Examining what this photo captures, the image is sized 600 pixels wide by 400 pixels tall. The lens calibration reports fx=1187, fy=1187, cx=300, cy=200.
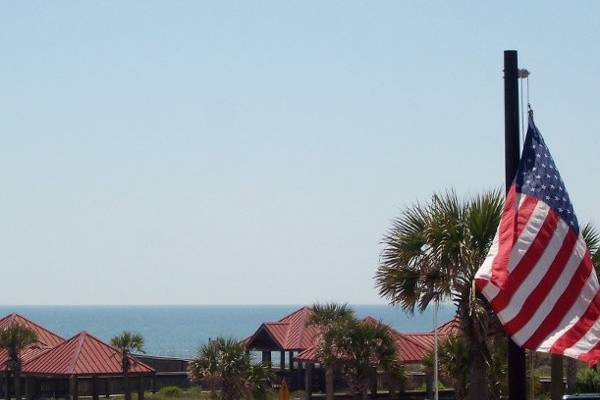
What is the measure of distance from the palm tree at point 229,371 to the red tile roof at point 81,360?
9.04 m

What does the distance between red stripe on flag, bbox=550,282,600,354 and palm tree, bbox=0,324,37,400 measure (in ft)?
121

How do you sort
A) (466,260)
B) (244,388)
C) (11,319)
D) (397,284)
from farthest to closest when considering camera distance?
(11,319) < (244,388) < (397,284) < (466,260)

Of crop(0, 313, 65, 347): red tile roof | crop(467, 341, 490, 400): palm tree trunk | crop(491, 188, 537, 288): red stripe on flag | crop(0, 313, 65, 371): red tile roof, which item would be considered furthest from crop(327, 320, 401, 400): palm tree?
crop(491, 188, 537, 288): red stripe on flag

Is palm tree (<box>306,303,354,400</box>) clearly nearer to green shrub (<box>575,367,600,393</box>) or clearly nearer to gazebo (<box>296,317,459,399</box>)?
gazebo (<box>296,317,459,399</box>)

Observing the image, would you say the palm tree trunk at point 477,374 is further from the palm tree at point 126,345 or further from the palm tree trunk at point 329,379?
the palm tree at point 126,345

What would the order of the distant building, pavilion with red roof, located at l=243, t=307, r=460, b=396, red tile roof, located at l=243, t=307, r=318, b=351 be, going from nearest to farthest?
the distant building
pavilion with red roof, located at l=243, t=307, r=460, b=396
red tile roof, located at l=243, t=307, r=318, b=351

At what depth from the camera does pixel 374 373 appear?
34875mm

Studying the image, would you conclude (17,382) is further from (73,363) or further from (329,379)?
(329,379)

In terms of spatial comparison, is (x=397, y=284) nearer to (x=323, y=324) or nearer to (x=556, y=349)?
(x=556, y=349)

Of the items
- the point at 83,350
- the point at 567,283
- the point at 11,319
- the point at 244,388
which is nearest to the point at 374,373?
the point at 244,388

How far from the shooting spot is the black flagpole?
11.2 metres

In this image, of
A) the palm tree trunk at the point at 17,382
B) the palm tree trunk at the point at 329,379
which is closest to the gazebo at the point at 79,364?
the palm tree trunk at the point at 17,382

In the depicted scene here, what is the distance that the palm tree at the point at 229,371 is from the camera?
34.8 metres

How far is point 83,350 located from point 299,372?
9831 millimetres
